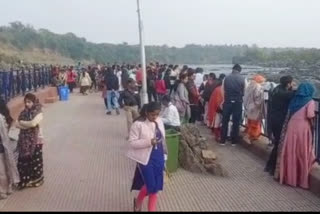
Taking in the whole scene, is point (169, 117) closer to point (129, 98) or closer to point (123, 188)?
point (123, 188)

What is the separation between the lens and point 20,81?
54.7 feet

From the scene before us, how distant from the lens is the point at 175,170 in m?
8.03

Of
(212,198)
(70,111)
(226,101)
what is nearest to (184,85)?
(226,101)

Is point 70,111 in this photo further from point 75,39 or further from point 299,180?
point 75,39

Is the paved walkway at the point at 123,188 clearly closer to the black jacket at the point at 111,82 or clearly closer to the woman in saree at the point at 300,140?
the woman in saree at the point at 300,140

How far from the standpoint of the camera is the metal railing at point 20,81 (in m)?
14.1

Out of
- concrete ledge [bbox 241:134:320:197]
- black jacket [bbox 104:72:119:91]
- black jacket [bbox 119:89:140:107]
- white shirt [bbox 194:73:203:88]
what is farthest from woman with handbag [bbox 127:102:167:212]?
black jacket [bbox 104:72:119:91]

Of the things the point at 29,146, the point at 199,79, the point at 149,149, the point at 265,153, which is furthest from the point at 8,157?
the point at 199,79

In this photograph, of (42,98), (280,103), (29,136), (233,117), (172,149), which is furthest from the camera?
(42,98)

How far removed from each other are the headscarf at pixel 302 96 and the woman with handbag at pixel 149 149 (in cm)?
239

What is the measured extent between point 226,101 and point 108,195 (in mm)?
4460

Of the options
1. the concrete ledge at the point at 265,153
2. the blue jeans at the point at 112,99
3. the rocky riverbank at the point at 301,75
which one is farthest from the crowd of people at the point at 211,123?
the blue jeans at the point at 112,99

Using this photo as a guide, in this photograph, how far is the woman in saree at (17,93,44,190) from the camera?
Result: 23.5ft

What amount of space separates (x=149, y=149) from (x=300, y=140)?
100 inches
